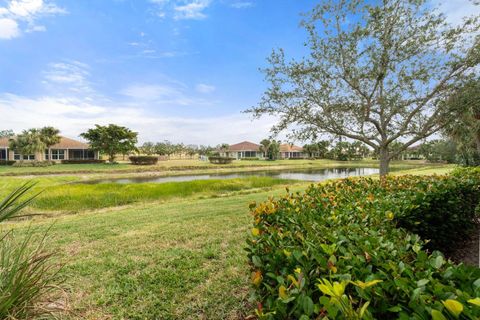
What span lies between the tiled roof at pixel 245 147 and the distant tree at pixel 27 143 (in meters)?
41.8

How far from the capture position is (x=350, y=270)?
4.67 ft

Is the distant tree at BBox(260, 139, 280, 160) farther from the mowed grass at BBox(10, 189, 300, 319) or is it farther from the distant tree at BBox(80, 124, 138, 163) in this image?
the mowed grass at BBox(10, 189, 300, 319)

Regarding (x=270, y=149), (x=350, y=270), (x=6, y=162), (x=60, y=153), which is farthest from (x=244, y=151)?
(x=350, y=270)

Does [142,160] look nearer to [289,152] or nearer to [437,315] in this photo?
[289,152]

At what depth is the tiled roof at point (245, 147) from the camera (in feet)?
218

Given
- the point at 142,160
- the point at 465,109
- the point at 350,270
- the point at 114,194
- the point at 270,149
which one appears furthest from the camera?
the point at 270,149

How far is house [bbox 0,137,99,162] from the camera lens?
35781 millimetres

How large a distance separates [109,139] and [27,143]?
397 inches

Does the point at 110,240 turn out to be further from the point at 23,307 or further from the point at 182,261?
the point at 23,307

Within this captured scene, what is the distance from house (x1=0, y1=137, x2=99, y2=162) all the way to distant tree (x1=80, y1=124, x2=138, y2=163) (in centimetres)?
229

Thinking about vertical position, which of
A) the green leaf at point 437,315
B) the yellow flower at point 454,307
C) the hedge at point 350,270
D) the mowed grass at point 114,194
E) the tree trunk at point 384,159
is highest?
the tree trunk at point 384,159

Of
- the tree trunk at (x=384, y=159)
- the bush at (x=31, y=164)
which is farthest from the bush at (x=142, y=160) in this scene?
the tree trunk at (x=384, y=159)

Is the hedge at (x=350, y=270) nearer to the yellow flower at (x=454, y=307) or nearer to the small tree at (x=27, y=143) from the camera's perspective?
the yellow flower at (x=454, y=307)

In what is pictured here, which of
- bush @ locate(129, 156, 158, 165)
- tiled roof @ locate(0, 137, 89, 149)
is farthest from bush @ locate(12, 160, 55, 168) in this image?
bush @ locate(129, 156, 158, 165)
